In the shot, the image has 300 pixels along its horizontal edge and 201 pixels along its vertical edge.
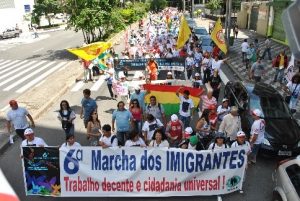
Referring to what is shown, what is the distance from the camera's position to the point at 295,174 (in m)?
6.51

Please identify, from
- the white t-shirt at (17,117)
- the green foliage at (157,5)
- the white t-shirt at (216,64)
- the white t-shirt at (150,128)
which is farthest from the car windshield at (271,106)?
the green foliage at (157,5)

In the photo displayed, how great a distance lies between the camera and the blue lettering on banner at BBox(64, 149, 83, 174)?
7.57m

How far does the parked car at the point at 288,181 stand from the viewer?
627 cm

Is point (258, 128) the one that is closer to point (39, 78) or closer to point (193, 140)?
point (193, 140)

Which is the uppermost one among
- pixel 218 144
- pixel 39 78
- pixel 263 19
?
pixel 218 144

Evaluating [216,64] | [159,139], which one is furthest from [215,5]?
[159,139]

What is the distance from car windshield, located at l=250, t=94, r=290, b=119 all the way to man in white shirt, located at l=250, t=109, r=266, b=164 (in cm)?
166

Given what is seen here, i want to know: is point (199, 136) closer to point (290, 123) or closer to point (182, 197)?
point (182, 197)

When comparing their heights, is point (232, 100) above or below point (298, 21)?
below

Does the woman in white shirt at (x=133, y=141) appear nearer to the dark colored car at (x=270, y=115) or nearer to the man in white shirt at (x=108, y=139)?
the man in white shirt at (x=108, y=139)

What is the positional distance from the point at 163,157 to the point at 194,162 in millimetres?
660

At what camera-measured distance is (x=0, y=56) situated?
1298 inches

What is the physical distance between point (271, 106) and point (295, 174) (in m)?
4.80

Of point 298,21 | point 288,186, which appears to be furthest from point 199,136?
point 298,21
